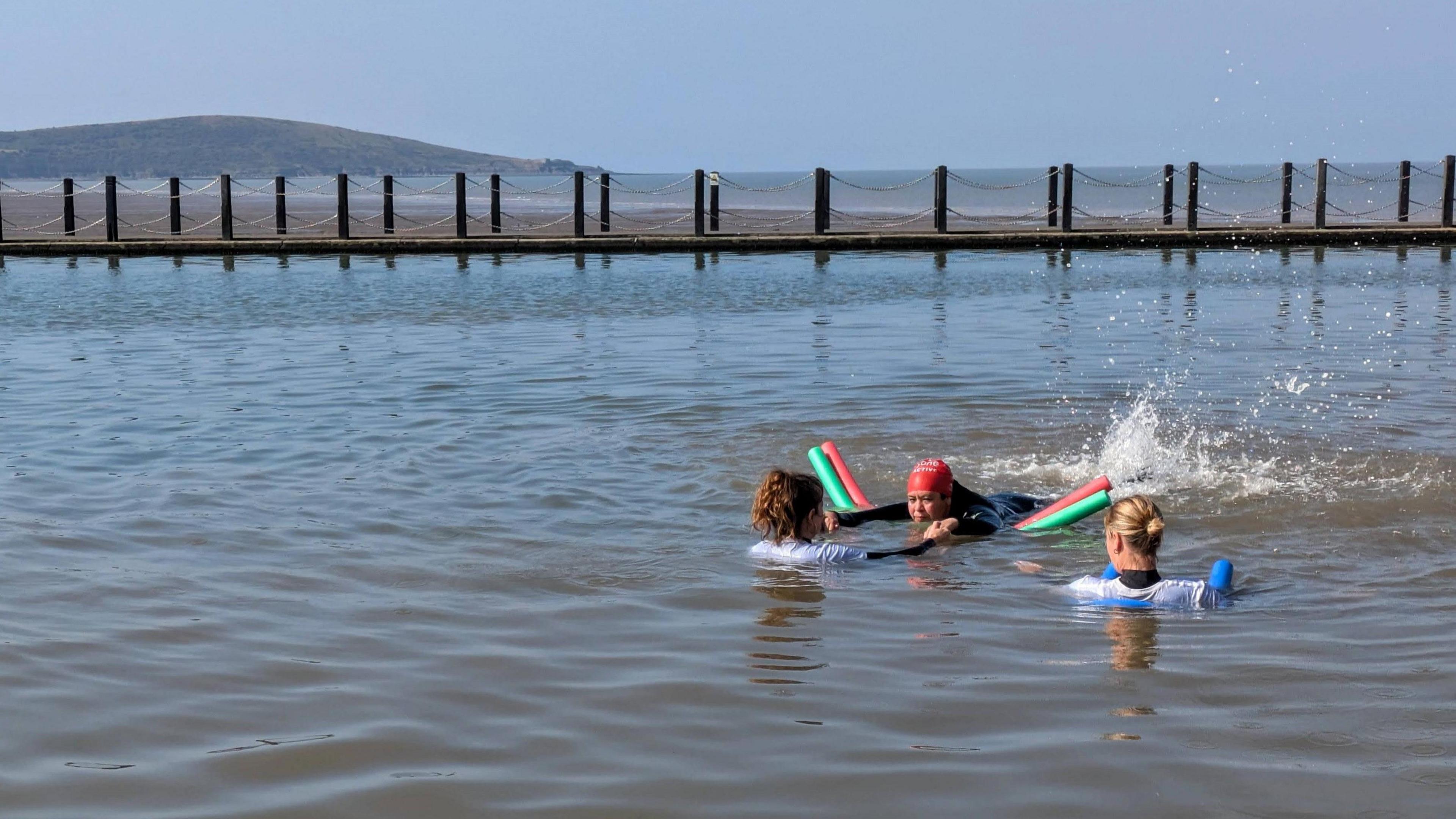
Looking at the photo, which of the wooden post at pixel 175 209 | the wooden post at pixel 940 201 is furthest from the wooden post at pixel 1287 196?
the wooden post at pixel 175 209

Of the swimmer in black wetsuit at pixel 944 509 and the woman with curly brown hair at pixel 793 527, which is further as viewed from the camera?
the swimmer in black wetsuit at pixel 944 509

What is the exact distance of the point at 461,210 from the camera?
2825 centimetres

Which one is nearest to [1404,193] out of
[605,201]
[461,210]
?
[605,201]

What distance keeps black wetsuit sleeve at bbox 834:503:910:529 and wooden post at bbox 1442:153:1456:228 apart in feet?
80.2

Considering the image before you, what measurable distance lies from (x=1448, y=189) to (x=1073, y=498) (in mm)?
26507

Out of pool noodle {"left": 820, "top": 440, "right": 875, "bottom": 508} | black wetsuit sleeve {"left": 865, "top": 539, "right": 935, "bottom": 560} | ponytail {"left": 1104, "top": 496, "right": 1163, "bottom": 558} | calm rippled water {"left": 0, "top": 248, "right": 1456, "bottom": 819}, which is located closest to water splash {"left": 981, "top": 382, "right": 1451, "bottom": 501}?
calm rippled water {"left": 0, "top": 248, "right": 1456, "bottom": 819}

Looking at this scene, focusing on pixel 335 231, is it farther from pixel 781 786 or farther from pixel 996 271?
pixel 781 786

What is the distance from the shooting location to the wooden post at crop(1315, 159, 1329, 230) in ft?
95.7

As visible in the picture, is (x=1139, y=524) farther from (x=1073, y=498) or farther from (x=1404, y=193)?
(x=1404, y=193)

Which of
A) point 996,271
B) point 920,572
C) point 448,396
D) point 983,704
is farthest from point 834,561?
point 996,271

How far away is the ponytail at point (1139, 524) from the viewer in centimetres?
635

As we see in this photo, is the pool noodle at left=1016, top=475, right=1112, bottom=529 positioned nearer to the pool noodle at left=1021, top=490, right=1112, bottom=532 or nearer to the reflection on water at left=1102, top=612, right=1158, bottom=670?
the pool noodle at left=1021, top=490, right=1112, bottom=532

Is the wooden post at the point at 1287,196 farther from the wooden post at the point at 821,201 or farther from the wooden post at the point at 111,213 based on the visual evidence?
the wooden post at the point at 111,213

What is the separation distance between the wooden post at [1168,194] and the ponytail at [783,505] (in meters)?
24.4
